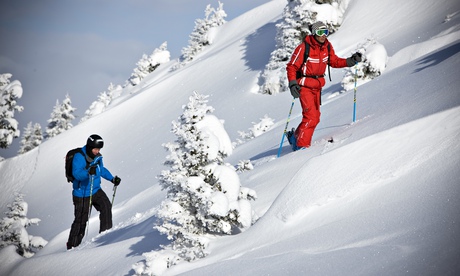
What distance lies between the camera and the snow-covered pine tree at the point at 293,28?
20750mm

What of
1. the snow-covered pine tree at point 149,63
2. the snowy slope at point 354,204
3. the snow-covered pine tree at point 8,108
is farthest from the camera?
the snow-covered pine tree at point 149,63

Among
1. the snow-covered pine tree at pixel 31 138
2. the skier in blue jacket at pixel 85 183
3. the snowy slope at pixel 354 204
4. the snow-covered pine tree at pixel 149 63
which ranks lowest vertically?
the snowy slope at pixel 354 204

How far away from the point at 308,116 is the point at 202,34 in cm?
4122

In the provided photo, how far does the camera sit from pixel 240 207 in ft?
14.4

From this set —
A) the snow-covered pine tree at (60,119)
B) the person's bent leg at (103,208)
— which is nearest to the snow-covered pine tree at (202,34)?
the snow-covered pine tree at (60,119)

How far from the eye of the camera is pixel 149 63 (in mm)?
57562

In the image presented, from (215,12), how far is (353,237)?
5067 centimetres

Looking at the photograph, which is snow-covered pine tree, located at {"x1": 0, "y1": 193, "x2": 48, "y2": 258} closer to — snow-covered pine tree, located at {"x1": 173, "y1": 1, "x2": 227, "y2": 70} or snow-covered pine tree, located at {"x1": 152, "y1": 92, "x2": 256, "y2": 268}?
snow-covered pine tree, located at {"x1": 152, "y1": 92, "x2": 256, "y2": 268}

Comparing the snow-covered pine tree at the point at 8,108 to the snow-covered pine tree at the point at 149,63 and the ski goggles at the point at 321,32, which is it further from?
the ski goggles at the point at 321,32

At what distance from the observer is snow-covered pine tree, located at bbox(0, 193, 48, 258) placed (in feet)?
44.9

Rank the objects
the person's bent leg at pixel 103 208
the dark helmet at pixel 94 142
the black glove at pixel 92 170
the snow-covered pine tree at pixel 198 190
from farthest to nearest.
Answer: the person's bent leg at pixel 103 208
the black glove at pixel 92 170
the dark helmet at pixel 94 142
the snow-covered pine tree at pixel 198 190

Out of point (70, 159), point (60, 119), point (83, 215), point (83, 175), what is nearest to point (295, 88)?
point (83, 175)

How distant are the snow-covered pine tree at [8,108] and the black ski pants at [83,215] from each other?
2948 cm

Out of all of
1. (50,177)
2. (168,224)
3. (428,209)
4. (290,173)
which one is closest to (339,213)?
(428,209)
